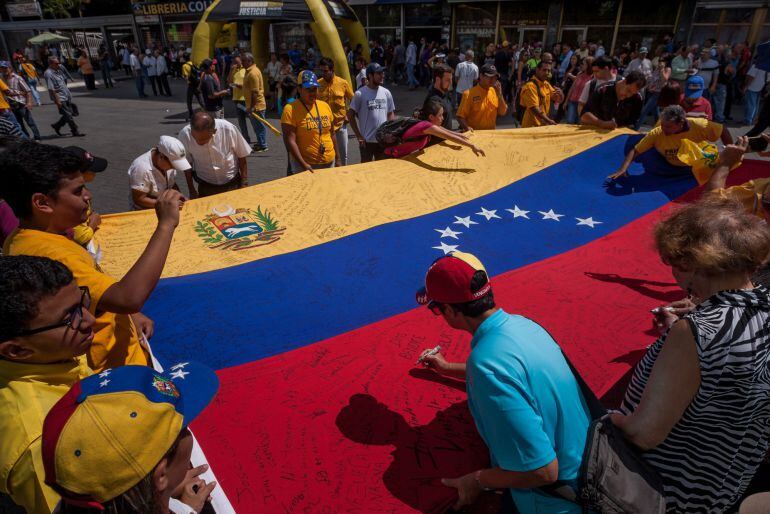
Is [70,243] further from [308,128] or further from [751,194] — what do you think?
[751,194]

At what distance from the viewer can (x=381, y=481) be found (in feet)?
6.81

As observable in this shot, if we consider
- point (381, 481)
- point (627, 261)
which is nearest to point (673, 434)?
point (381, 481)

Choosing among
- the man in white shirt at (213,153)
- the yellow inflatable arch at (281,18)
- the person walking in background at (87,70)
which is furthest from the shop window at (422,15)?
the man in white shirt at (213,153)

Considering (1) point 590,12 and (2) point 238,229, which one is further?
(1) point 590,12

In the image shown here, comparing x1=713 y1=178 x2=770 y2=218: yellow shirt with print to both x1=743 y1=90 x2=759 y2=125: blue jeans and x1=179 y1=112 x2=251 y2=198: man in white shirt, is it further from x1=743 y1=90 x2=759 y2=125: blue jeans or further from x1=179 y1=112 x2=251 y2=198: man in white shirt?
x1=743 y1=90 x2=759 y2=125: blue jeans

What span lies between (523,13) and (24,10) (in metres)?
35.6

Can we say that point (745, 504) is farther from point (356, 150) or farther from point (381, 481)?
point (356, 150)

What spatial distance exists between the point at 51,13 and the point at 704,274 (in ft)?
164

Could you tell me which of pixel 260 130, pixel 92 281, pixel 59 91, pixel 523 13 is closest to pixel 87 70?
pixel 59 91

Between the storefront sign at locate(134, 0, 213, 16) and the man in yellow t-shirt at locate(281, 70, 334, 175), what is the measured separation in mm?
20560

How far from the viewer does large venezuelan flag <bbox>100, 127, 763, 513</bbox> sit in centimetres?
220

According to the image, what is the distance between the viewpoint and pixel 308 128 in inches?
214

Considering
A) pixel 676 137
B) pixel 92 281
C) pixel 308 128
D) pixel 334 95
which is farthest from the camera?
pixel 334 95

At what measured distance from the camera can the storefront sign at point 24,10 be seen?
33.1 m
